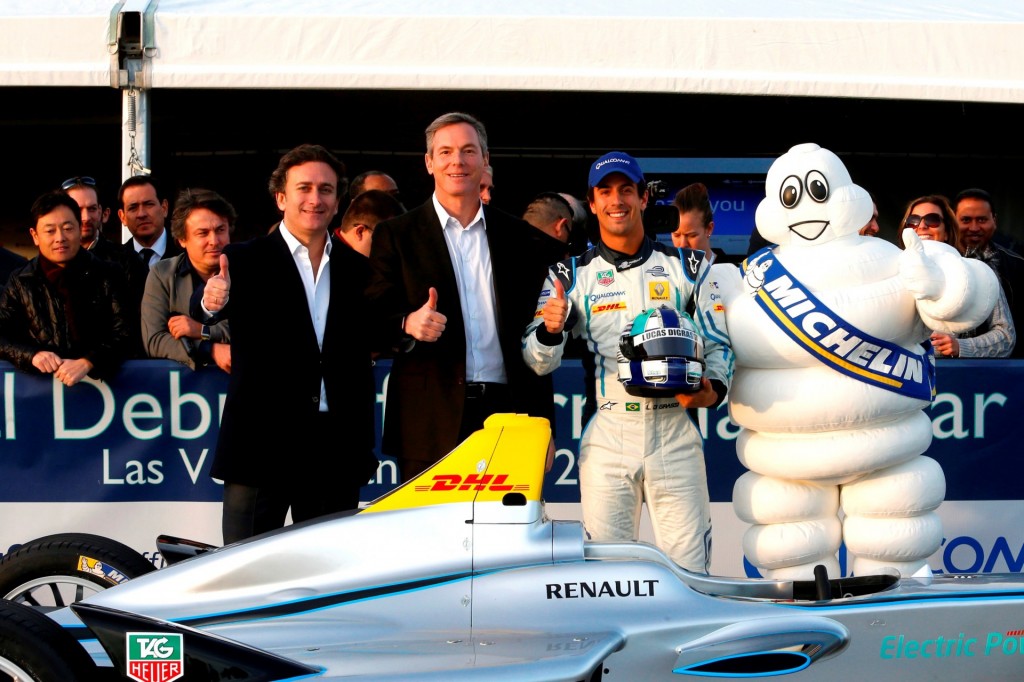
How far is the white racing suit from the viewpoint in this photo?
4.04 metres

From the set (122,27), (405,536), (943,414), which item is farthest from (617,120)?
(405,536)

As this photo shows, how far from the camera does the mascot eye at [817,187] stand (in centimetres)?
401

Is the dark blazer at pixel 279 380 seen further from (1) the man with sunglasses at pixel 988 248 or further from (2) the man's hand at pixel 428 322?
(1) the man with sunglasses at pixel 988 248

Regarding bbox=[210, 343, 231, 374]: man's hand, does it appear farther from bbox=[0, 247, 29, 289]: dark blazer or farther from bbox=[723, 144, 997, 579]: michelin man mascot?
bbox=[0, 247, 29, 289]: dark blazer

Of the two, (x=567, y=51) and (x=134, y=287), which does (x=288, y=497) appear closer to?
(x=134, y=287)

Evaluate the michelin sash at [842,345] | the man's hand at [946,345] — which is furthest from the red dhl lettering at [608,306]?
the man's hand at [946,345]

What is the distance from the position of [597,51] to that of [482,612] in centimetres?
417

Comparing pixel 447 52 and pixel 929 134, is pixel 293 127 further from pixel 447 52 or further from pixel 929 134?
pixel 929 134

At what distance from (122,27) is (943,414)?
4.63 m

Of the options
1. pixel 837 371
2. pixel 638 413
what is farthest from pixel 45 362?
pixel 837 371

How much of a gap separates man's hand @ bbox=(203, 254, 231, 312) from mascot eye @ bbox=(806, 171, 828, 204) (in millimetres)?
2007

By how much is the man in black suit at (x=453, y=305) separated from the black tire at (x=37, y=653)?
1.46 metres

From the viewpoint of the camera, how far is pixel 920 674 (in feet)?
10.6

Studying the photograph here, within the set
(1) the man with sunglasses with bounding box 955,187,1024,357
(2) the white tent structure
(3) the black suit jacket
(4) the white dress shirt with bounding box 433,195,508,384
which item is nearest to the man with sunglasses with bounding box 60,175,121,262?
(3) the black suit jacket
